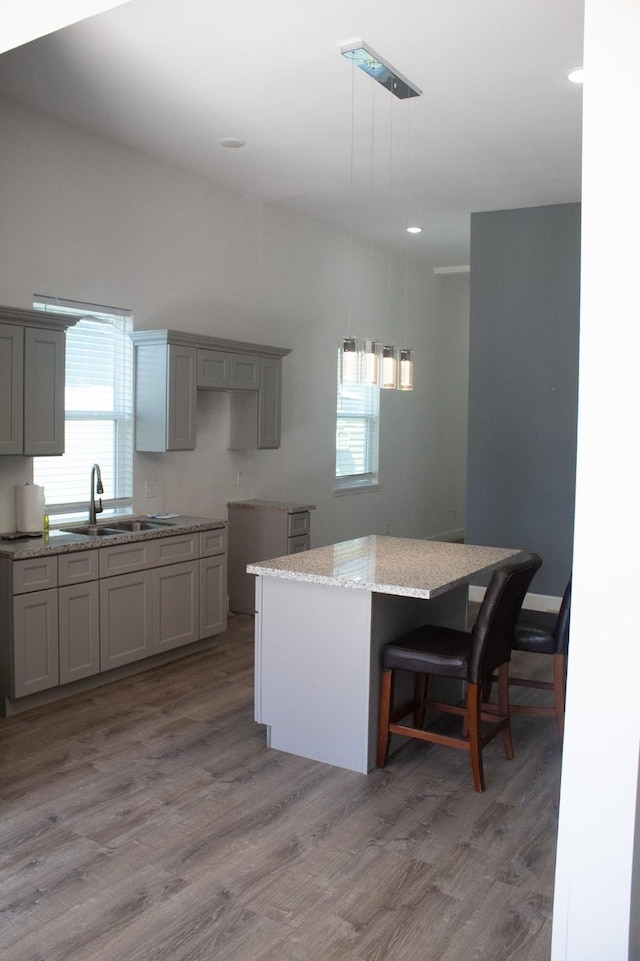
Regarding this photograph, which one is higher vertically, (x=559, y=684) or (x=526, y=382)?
(x=526, y=382)

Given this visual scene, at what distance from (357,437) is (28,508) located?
406 cm

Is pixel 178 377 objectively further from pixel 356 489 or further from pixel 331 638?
pixel 356 489

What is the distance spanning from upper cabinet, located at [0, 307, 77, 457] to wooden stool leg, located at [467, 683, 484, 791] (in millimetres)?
2544

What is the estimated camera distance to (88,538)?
4324mm

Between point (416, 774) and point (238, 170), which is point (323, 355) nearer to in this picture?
point (238, 170)

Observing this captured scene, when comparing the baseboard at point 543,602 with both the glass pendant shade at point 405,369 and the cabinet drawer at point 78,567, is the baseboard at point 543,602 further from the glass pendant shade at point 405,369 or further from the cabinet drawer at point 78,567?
the cabinet drawer at point 78,567

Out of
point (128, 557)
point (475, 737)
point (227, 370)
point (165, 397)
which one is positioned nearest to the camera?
point (475, 737)

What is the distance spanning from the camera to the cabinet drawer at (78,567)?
4098mm

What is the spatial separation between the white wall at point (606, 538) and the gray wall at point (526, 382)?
186 inches

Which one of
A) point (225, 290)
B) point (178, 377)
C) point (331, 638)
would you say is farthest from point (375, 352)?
point (225, 290)

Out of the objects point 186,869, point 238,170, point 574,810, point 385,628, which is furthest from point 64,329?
point 574,810

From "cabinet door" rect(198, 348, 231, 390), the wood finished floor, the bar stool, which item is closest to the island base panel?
the wood finished floor

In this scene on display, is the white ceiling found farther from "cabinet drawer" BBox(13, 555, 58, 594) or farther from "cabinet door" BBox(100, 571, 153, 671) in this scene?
"cabinet door" BBox(100, 571, 153, 671)

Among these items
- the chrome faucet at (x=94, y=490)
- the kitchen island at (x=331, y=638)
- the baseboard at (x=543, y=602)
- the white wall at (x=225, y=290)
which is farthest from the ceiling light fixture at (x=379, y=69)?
the baseboard at (x=543, y=602)
